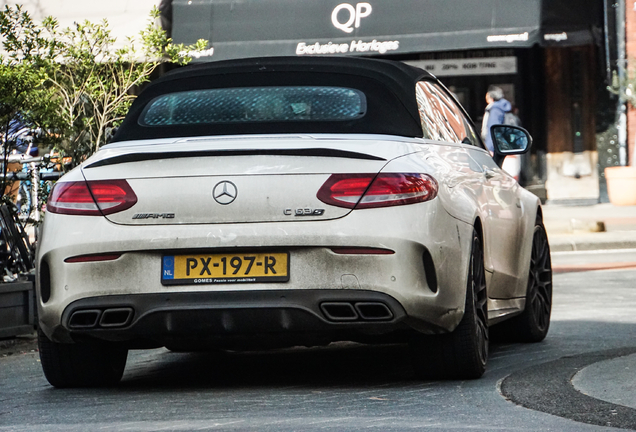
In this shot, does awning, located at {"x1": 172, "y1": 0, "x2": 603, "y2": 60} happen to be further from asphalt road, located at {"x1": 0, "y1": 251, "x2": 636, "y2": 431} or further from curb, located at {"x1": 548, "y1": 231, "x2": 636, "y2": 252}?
asphalt road, located at {"x1": 0, "y1": 251, "x2": 636, "y2": 431}

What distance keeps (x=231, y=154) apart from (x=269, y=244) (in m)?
0.44

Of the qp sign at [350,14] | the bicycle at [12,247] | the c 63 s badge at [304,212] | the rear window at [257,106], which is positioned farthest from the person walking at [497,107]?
the c 63 s badge at [304,212]

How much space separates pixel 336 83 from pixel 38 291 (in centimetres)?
166

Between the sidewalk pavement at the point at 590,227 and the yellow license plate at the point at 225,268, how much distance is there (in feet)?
35.5

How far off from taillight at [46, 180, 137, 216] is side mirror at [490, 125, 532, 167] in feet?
8.50

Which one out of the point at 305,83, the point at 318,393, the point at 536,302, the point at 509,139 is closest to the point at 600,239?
the point at 536,302

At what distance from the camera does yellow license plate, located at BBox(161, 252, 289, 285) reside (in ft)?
17.6

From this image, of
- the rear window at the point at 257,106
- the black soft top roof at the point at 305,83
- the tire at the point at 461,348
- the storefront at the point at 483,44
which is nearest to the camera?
the tire at the point at 461,348

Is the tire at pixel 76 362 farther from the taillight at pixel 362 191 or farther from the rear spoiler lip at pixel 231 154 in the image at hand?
the taillight at pixel 362 191

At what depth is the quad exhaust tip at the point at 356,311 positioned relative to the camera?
5.38m

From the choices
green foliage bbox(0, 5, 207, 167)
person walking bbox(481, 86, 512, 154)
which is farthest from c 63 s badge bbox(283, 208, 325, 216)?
person walking bbox(481, 86, 512, 154)

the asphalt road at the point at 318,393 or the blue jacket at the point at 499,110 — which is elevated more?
the blue jacket at the point at 499,110

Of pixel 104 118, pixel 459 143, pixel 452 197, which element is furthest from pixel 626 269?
pixel 452 197

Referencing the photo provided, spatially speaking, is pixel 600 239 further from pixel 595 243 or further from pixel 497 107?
pixel 497 107
